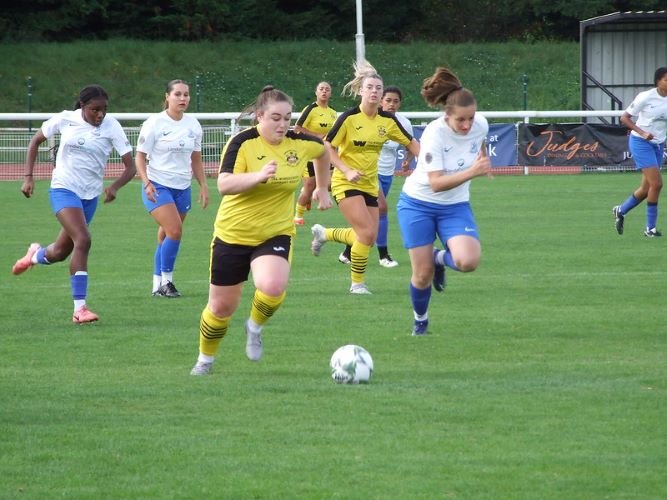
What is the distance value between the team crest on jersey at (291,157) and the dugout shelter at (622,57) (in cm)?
2736

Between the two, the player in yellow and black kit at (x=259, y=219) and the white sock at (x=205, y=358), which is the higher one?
the player in yellow and black kit at (x=259, y=219)

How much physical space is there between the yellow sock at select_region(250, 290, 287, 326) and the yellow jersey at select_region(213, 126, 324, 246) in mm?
325

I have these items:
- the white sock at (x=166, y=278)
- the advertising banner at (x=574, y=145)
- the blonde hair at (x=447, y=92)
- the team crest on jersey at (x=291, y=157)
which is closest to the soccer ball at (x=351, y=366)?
the team crest on jersey at (x=291, y=157)

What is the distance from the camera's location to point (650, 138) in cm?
1583

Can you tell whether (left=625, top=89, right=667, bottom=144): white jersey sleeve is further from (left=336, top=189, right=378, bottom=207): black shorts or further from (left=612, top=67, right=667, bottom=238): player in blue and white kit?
(left=336, top=189, right=378, bottom=207): black shorts

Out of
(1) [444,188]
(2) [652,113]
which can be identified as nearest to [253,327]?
(1) [444,188]

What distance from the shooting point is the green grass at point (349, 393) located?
5590 millimetres

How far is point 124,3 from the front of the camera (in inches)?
1971

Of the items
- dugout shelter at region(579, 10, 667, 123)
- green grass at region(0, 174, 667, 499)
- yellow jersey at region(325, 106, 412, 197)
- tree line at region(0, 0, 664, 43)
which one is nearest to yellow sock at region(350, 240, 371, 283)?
green grass at region(0, 174, 667, 499)

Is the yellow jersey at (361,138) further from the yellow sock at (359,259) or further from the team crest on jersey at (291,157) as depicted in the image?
the team crest on jersey at (291,157)

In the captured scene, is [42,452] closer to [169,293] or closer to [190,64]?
[169,293]

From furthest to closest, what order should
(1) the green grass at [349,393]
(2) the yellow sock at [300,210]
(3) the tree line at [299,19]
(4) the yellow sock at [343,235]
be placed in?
(3) the tree line at [299,19] < (2) the yellow sock at [300,210] < (4) the yellow sock at [343,235] < (1) the green grass at [349,393]

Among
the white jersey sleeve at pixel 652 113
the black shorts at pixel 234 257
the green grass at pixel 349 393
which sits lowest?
the green grass at pixel 349 393

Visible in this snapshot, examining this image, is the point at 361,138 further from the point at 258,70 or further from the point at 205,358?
the point at 258,70
